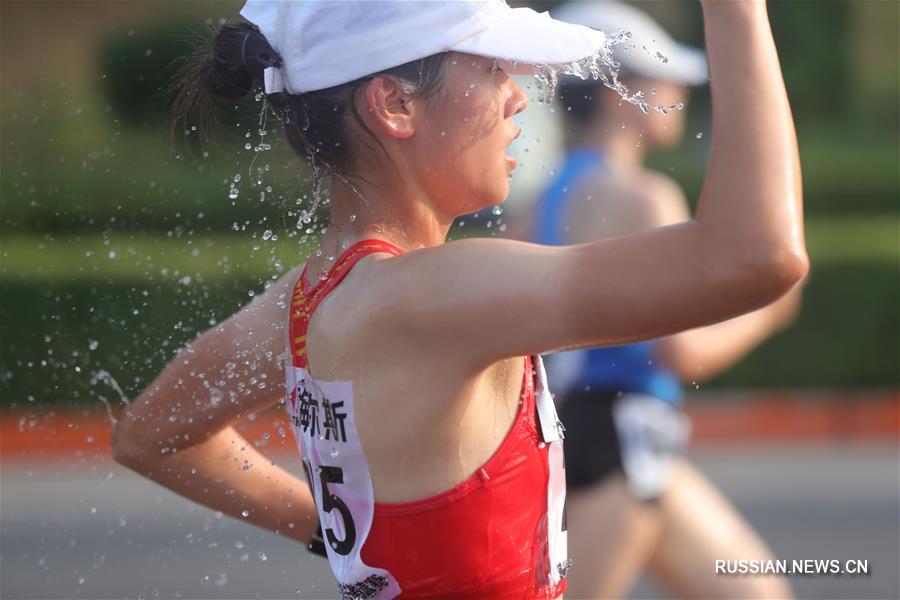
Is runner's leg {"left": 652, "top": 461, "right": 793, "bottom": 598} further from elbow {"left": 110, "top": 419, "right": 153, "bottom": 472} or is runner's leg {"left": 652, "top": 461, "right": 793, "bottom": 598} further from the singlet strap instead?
the singlet strap

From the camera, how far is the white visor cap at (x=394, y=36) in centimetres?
191

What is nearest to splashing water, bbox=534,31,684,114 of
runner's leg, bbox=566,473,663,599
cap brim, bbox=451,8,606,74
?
cap brim, bbox=451,8,606,74

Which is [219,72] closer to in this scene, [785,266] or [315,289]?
[315,289]

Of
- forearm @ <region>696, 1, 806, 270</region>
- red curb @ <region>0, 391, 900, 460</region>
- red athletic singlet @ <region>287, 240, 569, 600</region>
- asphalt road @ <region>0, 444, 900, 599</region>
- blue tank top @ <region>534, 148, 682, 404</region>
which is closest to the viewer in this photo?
forearm @ <region>696, 1, 806, 270</region>

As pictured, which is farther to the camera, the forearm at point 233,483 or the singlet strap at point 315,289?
the forearm at point 233,483

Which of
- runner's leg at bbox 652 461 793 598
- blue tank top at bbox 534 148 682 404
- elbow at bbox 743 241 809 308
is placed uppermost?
elbow at bbox 743 241 809 308

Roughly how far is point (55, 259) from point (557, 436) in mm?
1482

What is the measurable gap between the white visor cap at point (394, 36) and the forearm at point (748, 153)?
33cm

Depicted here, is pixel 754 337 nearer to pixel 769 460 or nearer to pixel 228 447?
pixel 228 447

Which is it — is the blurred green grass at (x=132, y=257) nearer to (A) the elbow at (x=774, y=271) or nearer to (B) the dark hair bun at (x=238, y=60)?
(B) the dark hair bun at (x=238, y=60)

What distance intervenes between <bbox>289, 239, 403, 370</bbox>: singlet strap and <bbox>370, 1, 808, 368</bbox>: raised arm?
17 cm

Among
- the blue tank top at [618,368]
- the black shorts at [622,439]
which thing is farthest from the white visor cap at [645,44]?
the black shorts at [622,439]

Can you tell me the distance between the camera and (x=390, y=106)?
1981mm

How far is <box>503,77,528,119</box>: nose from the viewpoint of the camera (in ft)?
6.54
